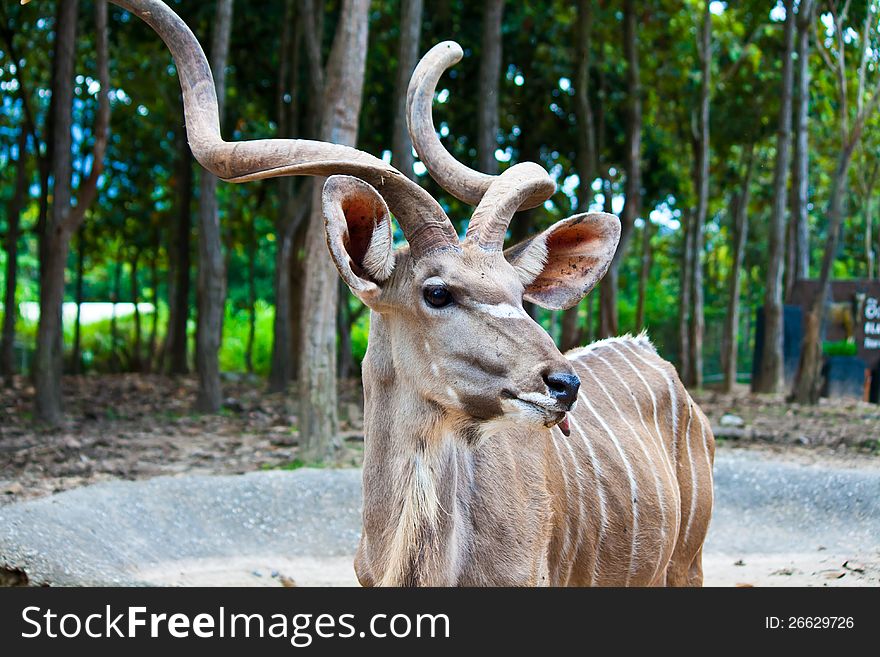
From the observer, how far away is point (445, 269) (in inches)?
135

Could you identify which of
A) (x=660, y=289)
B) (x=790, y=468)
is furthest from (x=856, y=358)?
(x=660, y=289)

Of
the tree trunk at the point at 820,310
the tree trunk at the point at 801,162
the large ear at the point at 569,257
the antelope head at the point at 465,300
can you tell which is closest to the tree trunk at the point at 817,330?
the tree trunk at the point at 820,310

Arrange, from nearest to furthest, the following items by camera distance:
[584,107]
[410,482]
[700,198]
→ 1. [410,482]
2. [584,107]
3. [700,198]

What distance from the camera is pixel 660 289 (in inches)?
1431

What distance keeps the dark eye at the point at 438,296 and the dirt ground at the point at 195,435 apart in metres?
4.49

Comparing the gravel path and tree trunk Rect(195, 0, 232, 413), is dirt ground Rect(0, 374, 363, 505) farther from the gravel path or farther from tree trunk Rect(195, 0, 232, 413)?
the gravel path

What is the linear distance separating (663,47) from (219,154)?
17.5 meters

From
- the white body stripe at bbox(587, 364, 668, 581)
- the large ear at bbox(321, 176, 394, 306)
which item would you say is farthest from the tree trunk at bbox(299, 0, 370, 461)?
the large ear at bbox(321, 176, 394, 306)

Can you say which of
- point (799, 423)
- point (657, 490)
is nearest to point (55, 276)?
point (657, 490)

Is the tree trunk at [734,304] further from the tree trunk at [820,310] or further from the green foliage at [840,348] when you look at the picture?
the tree trunk at [820,310]

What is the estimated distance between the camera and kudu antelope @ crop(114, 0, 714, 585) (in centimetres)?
333

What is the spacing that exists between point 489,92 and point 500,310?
9057 mm

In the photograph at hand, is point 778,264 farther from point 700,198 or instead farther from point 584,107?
point 584,107

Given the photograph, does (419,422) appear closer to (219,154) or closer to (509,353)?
(509,353)
